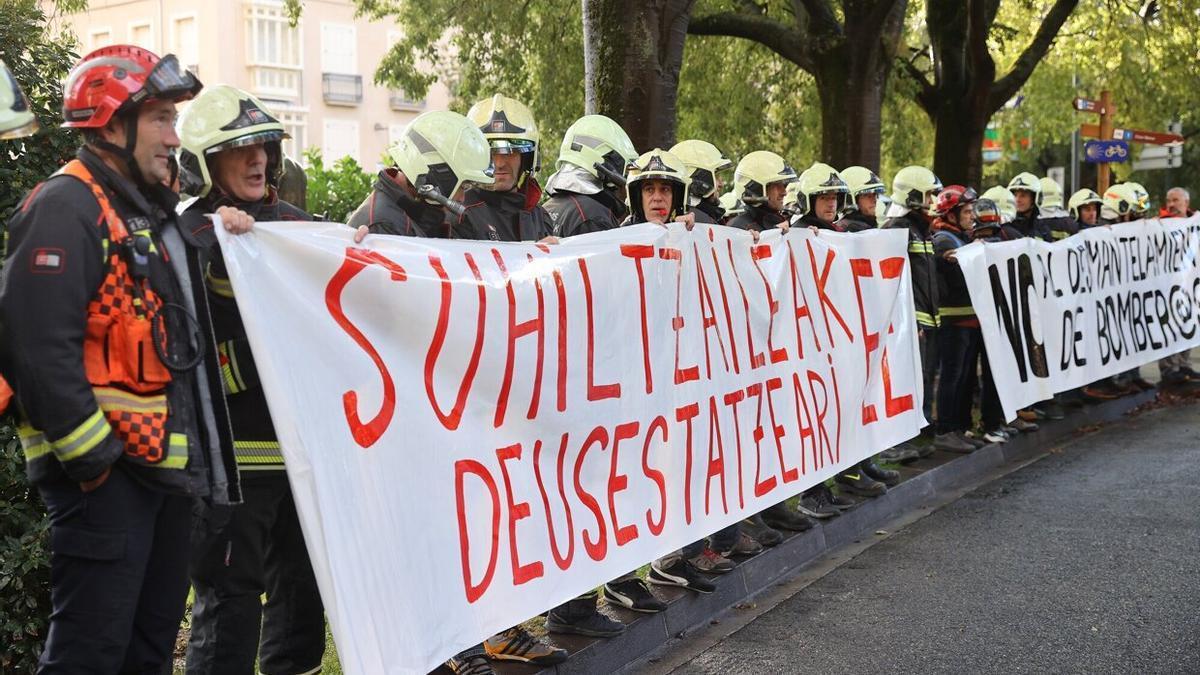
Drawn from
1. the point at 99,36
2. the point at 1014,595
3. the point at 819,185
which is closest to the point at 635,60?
the point at 819,185

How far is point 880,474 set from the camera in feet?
26.8

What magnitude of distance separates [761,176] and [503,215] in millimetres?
2652

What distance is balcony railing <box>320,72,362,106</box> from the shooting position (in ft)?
148

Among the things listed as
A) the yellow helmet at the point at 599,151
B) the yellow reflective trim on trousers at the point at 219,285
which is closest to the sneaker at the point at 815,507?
the yellow helmet at the point at 599,151

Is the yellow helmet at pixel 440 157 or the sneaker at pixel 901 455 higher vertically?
the yellow helmet at pixel 440 157

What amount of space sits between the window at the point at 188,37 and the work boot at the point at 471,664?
39714mm

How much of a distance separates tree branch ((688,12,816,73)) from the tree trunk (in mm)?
5736

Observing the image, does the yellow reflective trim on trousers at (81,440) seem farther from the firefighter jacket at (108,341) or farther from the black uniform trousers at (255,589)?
the black uniform trousers at (255,589)

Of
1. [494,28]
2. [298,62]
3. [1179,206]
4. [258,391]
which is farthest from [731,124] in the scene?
[298,62]

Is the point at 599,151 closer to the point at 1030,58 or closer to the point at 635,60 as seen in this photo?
the point at 635,60

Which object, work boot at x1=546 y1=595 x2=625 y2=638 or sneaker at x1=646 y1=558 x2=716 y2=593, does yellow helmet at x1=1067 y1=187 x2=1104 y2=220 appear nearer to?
sneaker at x1=646 y1=558 x2=716 y2=593

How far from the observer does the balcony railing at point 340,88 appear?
45.1 m

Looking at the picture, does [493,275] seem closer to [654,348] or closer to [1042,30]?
[654,348]

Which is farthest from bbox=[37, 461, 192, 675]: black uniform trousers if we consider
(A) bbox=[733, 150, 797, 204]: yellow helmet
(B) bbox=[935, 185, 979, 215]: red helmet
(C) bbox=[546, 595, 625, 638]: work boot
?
(B) bbox=[935, 185, 979, 215]: red helmet
